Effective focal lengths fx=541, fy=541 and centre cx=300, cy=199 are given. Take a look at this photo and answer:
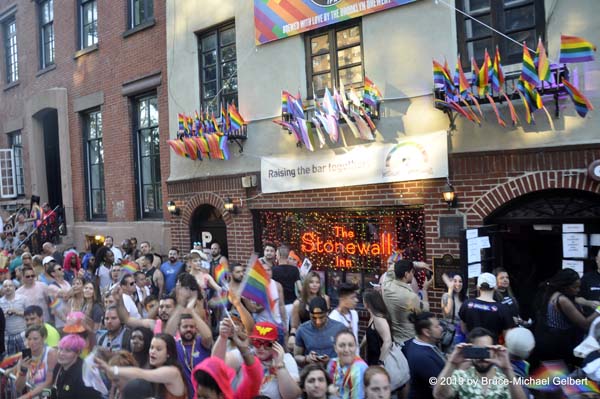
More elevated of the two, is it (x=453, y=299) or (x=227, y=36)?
(x=227, y=36)

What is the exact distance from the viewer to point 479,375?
359cm

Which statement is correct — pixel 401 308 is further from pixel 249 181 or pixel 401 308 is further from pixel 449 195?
pixel 249 181

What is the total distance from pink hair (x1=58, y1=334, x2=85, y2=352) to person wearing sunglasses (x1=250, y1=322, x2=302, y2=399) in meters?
1.53

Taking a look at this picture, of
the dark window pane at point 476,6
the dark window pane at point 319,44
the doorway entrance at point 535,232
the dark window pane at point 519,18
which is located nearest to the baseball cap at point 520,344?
the doorway entrance at point 535,232

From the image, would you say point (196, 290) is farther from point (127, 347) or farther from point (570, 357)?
point (570, 357)

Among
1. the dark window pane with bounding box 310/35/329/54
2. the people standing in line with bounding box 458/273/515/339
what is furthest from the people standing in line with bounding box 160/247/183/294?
the people standing in line with bounding box 458/273/515/339

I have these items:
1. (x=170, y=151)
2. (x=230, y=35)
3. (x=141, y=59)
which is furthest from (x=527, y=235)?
(x=141, y=59)

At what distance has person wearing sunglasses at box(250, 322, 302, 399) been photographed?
398 cm

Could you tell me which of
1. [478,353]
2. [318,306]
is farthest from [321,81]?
[478,353]

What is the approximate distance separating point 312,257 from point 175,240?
3.52 metres

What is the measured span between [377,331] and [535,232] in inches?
116

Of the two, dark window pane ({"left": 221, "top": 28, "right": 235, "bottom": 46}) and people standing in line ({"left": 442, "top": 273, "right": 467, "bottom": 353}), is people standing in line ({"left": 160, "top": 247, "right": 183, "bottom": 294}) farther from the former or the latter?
people standing in line ({"left": 442, "top": 273, "right": 467, "bottom": 353})

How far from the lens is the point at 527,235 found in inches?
279

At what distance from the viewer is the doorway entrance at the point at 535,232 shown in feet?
21.6
